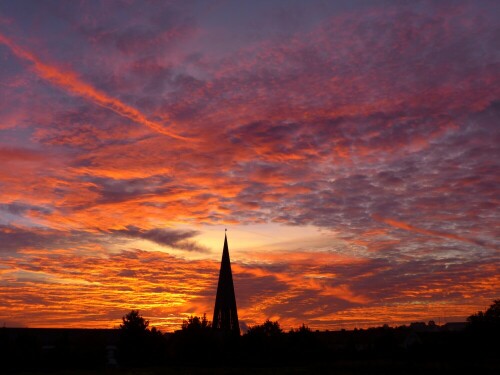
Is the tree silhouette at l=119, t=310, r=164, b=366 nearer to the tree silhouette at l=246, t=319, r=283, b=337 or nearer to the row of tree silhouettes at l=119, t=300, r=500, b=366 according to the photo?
the row of tree silhouettes at l=119, t=300, r=500, b=366

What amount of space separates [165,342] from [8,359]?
21.1m

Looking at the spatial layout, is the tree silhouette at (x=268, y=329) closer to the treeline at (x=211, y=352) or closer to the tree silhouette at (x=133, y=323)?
the treeline at (x=211, y=352)

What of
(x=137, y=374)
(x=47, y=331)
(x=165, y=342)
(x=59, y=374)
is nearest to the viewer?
(x=137, y=374)

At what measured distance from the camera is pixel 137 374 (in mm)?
41938

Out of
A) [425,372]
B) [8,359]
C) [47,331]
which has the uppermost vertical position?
[47,331]

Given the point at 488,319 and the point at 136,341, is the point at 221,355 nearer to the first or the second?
the point at 136,341

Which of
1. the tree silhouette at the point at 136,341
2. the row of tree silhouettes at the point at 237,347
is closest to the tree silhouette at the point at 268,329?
the row of tree silhouettes at the point at 237,347

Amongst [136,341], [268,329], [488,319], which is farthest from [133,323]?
[488,319]

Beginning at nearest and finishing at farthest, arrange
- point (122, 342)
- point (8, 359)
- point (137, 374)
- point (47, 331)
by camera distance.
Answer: point (137, 374) < point (8, 359) < point (122, 342) < point (47, 331)

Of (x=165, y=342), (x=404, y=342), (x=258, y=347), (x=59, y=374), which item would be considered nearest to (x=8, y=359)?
(x=59, y=374)

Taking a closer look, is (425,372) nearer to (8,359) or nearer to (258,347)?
(258,347)

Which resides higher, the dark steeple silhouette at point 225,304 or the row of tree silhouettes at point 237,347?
the dark steeple silhouette at point 225,304

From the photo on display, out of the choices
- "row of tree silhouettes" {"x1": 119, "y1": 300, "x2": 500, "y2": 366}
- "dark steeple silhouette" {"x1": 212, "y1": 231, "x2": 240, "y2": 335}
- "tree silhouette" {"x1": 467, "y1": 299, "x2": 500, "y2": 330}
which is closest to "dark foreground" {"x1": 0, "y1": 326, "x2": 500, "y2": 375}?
"row of tree silhouettes" {"x1": 119, "y1": 300, "x2": 500, "y2": 366}

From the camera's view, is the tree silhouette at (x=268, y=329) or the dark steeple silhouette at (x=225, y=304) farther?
the dark steeple silhouette at (x=225, y=304)
